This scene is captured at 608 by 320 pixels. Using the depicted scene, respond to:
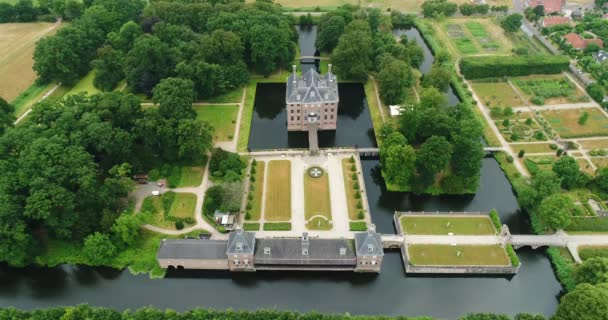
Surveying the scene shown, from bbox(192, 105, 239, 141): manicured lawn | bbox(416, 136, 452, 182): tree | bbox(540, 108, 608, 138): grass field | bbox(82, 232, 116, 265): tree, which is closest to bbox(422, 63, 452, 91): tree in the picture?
bbox(540, 108, 608, 138): grass field

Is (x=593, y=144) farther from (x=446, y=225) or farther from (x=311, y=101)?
(x=311, y=101)

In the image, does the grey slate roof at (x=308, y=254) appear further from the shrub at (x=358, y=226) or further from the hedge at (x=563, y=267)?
the hedge at (x=563, y=267)

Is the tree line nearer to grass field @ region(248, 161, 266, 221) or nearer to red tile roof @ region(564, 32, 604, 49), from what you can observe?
grass field @ region(248, 161, 266, 221)

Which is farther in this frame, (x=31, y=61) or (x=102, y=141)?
(x=31, y=61)

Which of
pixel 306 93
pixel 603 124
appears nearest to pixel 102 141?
pixel 306 93

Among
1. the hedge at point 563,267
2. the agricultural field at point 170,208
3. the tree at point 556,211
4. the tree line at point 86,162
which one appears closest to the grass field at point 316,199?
the agricultural field at point 170,208

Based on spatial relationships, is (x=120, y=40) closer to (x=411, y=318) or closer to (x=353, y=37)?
(x=353, y=37)
